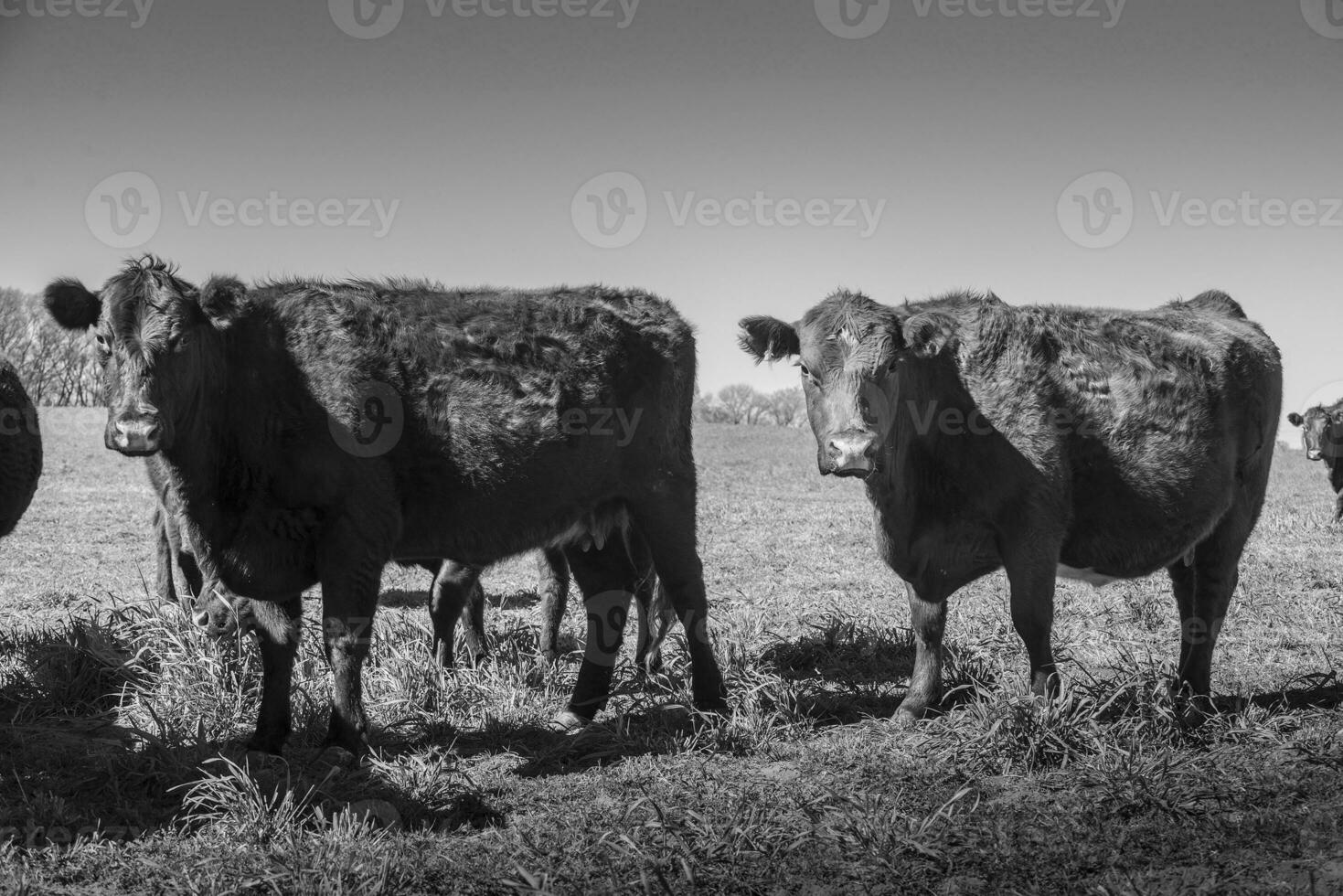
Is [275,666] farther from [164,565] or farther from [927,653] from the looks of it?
[164,565]

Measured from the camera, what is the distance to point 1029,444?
604cm

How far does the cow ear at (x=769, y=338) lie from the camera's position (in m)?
6.41

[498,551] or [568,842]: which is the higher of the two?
[498,551]

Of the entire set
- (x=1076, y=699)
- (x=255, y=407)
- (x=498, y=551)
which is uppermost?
(x=255, y=407)

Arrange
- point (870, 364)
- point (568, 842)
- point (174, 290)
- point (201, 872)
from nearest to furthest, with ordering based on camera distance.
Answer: point (201, 872), point (568, 842), point (174, 290), point (870, 364)

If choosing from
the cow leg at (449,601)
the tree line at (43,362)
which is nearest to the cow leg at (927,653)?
the cow leg at (449,601)

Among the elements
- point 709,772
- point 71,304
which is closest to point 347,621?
point 709,772

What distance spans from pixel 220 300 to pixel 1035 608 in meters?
4.49

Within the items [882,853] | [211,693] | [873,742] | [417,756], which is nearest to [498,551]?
[417,756]

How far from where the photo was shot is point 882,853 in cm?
423

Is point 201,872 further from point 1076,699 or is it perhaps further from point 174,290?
point 1076,699

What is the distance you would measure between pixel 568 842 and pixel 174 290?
3.25m

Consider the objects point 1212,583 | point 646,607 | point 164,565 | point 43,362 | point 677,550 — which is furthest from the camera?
point 43,362

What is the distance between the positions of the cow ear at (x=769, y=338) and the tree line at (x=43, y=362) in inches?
1263
